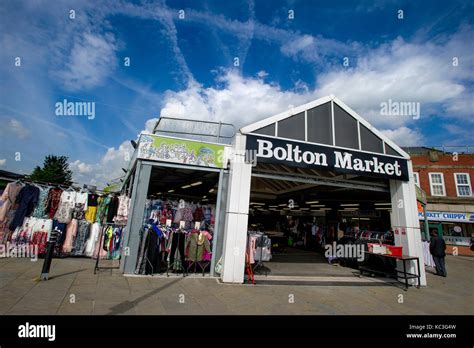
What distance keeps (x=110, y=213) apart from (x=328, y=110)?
9.50m

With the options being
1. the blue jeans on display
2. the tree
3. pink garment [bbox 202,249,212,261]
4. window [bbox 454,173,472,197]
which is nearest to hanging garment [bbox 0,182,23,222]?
pink garment [bbox 202,249,212,261]

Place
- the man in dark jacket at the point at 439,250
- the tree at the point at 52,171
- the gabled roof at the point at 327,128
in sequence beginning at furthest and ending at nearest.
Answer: the tree at the point at 52,171 < the man in dark jacket at the point at 439,250 < the gabled roof at the point at 327,128

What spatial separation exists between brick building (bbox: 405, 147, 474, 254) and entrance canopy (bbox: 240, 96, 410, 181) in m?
15.3

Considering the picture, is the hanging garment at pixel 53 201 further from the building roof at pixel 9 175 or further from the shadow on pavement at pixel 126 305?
the shadow on pavement at pixel 126 305

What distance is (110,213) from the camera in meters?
9.66

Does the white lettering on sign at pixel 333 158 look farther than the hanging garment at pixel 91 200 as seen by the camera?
No

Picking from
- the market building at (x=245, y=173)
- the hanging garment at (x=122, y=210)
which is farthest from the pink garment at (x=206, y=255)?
the hanging garment at (x=122, y=210)

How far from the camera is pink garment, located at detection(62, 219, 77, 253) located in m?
9.02

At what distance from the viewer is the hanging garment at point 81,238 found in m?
9.20

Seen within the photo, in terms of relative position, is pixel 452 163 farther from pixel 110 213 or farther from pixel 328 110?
pixel 110 213

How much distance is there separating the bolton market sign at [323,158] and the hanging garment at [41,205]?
7735mm

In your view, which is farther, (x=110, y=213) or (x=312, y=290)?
(x=110, y=213)
